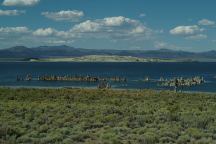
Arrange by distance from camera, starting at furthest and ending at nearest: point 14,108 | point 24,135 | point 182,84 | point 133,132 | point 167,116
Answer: point 182,84
point 14,108
point 167,116
point 133,132
point 24,135

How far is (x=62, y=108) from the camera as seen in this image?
118 ft

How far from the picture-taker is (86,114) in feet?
105

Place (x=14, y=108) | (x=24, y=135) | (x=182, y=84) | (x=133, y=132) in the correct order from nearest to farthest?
(x=24, y=135) → (x=133, y=132) → (x=14, y=108) → (x=182, y=84)

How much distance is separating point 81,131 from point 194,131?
230 inches

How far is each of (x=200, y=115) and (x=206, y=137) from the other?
8404 millimetres

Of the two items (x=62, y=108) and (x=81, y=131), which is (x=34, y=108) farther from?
(x=81, y=131)

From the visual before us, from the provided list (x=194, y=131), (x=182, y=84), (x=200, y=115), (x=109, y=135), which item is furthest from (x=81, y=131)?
(x=182, y=84)

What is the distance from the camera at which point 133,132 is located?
82.1 feet

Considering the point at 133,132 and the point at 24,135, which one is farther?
the point at 133,132

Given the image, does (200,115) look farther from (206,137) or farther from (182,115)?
(206,137)

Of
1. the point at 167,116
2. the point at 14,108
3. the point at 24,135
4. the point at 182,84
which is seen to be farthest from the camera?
the point at 182,84

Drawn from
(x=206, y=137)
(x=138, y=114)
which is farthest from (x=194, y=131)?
(x=138, y=114)

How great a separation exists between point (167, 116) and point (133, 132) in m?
6.43

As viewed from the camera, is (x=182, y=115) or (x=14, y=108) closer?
(x=182, y=115)
